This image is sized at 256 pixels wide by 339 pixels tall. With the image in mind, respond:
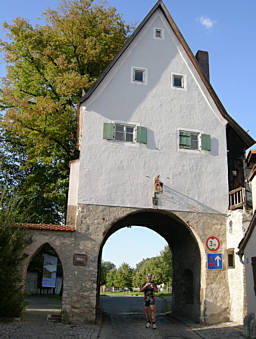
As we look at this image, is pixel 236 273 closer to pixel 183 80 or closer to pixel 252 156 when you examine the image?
pixel 252 156

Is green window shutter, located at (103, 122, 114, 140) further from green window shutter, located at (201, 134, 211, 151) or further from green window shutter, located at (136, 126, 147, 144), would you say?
green window shutter, located at (201, 134, 211, 151)

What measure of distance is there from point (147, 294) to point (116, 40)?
15.8 meters

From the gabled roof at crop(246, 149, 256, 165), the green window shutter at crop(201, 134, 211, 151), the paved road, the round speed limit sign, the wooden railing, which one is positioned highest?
the green window shutter at crop(201, 134, 211, 151)

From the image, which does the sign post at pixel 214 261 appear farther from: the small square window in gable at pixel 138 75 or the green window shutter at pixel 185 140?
the small square window in gable at pixel 138 75

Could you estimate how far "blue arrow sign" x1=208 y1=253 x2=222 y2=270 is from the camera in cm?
1537

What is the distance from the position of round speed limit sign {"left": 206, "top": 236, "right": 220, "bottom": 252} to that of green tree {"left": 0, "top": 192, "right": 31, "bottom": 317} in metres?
7.07

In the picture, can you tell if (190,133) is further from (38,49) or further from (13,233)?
(38,49)

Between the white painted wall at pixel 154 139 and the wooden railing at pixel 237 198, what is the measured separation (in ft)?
0.99

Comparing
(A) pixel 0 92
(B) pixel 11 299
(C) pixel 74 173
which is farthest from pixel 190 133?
(A) pixel 0 92

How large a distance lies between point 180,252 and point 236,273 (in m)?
4.44

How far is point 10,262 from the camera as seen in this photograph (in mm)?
12969

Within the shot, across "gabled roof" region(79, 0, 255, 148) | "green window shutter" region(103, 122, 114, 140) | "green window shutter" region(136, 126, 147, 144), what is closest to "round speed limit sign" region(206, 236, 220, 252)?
"green window shutter" region(136, 126, 147, 144)

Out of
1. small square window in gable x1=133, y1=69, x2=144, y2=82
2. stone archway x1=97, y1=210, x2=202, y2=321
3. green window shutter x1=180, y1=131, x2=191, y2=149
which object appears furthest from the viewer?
small square window in gable x1=133, y1=69, x2=144, y2=82

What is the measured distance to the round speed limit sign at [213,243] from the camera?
51.3ft
